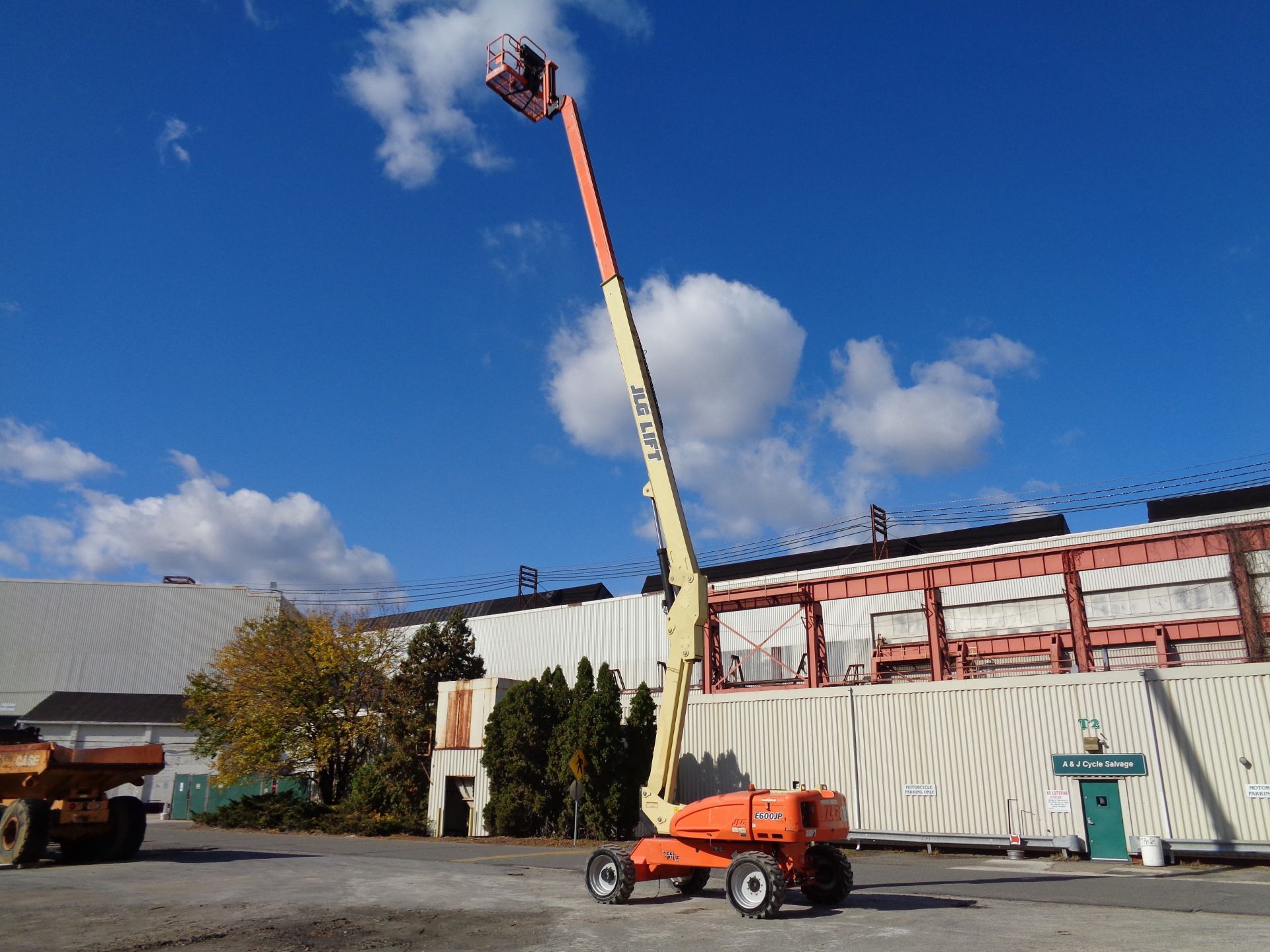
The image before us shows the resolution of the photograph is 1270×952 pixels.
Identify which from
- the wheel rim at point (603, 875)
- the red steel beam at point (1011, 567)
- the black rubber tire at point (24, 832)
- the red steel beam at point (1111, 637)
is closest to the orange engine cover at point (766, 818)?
the wheel rim at point (603, 875)

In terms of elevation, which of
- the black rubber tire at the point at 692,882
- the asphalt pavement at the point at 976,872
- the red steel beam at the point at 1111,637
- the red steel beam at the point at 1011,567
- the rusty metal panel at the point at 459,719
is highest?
the red steel beam at the point at 1011,567

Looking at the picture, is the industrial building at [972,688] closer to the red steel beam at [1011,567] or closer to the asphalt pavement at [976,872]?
the red steel beam at [1011,567]

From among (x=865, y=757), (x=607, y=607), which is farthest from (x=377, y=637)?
(x=865, y=757)

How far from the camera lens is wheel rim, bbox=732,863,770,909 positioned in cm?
1173

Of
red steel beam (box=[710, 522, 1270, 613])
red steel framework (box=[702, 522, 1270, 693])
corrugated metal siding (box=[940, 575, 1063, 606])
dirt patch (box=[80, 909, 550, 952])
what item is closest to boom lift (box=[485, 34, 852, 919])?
dirt patch (box=[80, 909, 550, 952])

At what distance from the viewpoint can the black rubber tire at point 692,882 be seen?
559 inches

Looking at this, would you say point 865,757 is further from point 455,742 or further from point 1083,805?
point 455,742

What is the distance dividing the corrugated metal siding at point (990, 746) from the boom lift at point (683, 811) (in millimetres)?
11531

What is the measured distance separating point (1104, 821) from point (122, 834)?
23730mm

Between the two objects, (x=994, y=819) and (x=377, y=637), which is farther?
(x=377, y=637)

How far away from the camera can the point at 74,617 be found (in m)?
60.9

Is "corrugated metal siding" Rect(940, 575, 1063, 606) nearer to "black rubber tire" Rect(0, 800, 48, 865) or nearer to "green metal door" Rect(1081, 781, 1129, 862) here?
"green metal door" Rect(1081, 781, 1129, 862)

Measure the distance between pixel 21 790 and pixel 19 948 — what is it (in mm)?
11555

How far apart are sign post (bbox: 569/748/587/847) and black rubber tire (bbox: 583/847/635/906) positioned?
40.4 ft
